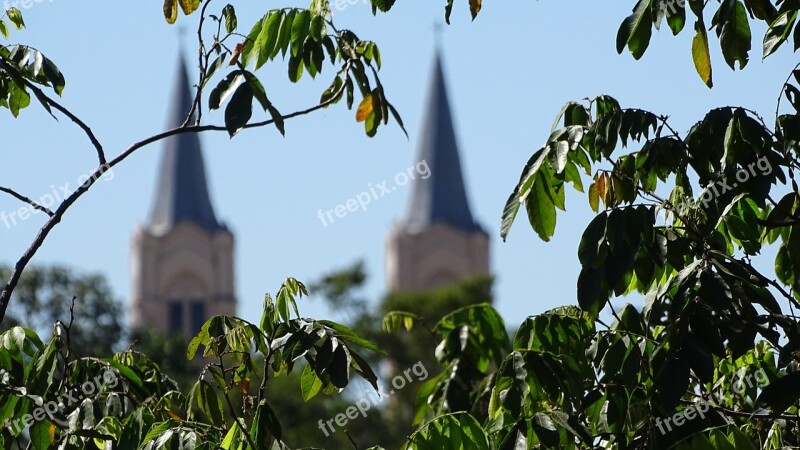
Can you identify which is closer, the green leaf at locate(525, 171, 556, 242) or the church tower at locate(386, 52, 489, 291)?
the green leaf at locate(525, 171, 556, 242)

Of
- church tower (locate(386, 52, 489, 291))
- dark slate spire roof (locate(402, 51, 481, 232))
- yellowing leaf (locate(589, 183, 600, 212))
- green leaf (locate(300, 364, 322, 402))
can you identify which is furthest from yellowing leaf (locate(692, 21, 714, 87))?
church tower (locate(386, 52, 489, 291))

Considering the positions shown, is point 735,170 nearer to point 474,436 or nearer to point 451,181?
point 474,436

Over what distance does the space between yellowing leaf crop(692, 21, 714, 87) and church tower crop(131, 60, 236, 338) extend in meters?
77.6

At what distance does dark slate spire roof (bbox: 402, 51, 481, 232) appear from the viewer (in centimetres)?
8400

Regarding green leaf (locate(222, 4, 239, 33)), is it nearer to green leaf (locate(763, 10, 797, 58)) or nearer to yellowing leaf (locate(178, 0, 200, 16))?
yellowing leaf (locate(178, 0, 200, 16))

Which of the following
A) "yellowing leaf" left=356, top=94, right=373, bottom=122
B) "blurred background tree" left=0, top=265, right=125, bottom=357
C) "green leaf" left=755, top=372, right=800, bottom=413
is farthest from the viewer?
"blurred background tree" left=0, top=265, right=125, bottom=357

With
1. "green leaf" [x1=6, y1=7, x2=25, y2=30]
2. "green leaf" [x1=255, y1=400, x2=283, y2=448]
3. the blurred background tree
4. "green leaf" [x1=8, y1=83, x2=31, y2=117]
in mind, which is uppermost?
the blurred background tree

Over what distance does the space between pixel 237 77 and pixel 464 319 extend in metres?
1.82

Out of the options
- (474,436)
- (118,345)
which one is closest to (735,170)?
(474,436)

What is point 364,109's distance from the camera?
160 inches

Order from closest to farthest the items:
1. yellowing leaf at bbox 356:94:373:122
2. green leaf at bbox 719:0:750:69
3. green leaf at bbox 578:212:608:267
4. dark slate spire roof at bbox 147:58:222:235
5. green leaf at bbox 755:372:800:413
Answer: green leaf at bbox 755:372:800:413 < green leaf at bbox 578:212:608:267 < green leaf at bbox 719:0:750:69 < yellowing leaf at bbox 356:94:373:122 < dark slate spire roof at bbox 147:58:222:235

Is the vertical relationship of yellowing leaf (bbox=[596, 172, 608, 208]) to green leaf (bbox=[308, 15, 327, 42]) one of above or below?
below

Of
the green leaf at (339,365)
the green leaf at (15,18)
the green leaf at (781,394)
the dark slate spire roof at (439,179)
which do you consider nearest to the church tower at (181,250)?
the dark slate spire roof at (439,179)

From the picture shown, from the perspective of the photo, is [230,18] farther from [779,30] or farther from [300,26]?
[779,30]
